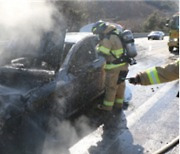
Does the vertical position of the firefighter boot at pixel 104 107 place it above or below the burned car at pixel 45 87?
below

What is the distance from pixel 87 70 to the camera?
20.4ft

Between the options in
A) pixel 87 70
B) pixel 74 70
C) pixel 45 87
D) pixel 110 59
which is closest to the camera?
pixel 45 87

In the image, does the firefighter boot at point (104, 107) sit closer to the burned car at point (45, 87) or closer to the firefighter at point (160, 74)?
the burned car at point (45, 87)

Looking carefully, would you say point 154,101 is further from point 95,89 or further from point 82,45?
point 82,45

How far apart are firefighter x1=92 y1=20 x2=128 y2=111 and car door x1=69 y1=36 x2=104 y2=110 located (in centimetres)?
16

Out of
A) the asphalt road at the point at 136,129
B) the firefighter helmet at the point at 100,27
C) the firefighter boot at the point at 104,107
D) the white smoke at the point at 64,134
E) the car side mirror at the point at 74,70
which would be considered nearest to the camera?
the white smoke at the point at 64,134

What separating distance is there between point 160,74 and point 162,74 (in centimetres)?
2

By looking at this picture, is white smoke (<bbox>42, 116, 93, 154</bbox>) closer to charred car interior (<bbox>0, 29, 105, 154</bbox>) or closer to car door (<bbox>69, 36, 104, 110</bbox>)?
charred car interior (<bbox>0, 29, 105, 154</bbox>)

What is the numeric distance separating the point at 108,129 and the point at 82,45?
1602 millimetres

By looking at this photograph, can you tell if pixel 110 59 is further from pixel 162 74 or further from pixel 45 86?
pixel 162 74

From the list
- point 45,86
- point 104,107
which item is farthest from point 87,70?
point 45,86

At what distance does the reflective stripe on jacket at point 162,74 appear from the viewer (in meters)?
3.78

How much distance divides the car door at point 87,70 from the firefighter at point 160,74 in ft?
6.18

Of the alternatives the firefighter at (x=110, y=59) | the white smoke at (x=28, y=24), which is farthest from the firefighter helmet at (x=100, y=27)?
the white smoke at (x=28, y=24)
